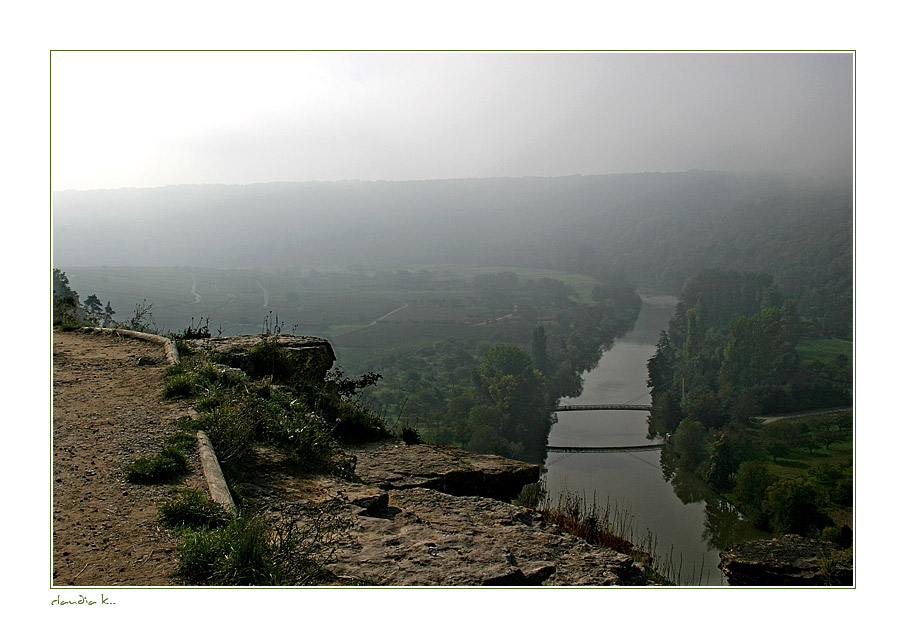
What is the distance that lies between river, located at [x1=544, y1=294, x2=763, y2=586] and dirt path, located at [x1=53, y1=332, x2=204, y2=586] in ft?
57.2

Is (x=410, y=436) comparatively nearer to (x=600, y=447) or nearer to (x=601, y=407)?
(x=600, y=447)

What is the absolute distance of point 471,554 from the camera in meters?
3.57

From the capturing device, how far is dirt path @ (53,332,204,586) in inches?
123

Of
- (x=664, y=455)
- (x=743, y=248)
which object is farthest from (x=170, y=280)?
(x=743, y=248)

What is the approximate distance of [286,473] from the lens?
476cm

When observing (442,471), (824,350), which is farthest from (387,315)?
(442,471)

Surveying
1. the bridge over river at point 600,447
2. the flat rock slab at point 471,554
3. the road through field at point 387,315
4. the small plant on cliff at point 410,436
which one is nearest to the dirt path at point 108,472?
the flat rock slab at point 471,554

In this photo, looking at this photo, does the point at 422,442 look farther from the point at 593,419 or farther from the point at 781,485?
the point at 593,419

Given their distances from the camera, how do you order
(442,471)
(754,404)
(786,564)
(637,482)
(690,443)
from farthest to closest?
(754,404), (690,443), (637,482), (786,564), (442,471)

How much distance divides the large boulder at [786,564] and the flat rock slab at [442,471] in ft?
7.90

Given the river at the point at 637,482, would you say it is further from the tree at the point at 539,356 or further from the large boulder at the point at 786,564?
the large boulder at the point at 786,564

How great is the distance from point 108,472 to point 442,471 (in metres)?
2.66

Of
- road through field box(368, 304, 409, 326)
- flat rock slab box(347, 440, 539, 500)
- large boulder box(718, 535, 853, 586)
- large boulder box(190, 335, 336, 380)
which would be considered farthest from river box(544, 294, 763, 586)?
road through field box(368, 304, 409, 326)

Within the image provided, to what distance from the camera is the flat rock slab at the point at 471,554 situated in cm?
329
